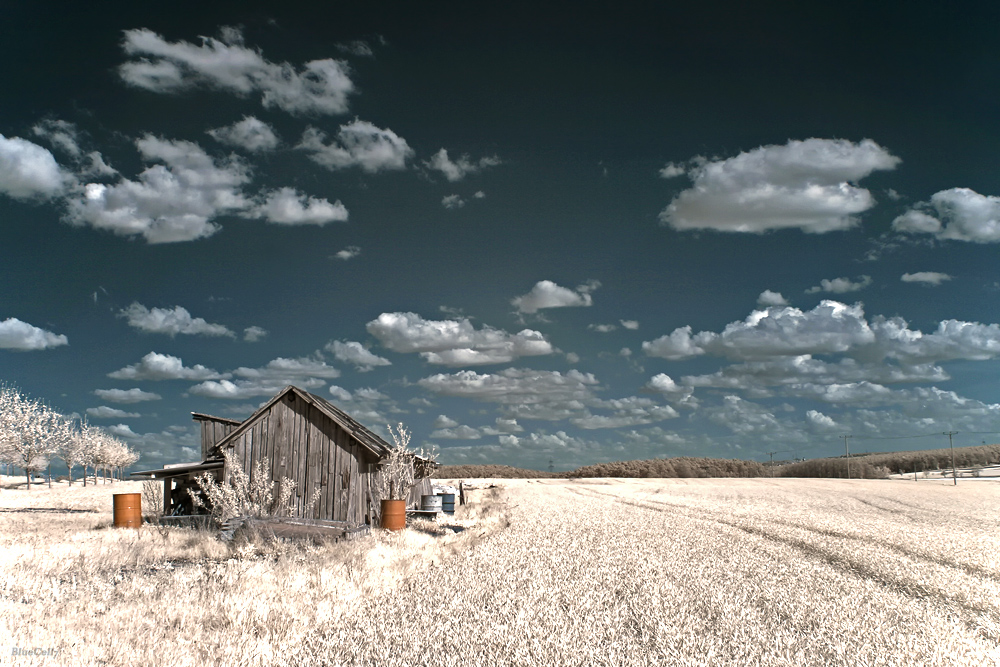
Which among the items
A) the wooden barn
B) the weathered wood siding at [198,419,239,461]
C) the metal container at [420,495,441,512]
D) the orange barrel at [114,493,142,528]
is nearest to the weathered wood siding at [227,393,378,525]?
the wooden barn

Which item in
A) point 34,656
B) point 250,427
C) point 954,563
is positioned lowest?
point 954,563

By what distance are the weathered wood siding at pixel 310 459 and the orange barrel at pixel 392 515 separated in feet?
Result: 3.08

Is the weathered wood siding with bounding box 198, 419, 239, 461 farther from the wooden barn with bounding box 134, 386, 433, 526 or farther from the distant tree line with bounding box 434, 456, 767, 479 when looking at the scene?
the distant tree line with bounding box 434, 456, 767, 479

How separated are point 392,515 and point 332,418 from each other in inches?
136

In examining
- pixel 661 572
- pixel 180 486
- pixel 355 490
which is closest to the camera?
pixel 661 572

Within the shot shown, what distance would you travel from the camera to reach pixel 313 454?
71.5ft

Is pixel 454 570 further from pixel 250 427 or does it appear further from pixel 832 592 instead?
pixel 250 427

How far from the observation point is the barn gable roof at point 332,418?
70.7ft

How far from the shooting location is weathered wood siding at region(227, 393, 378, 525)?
21516 millimetres

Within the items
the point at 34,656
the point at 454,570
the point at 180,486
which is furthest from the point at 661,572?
the point at 180,486

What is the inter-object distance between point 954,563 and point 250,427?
61.3 ft

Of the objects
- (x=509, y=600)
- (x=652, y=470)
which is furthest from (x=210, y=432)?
(x=652, y=470)

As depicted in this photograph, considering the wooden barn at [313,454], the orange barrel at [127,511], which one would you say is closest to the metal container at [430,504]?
the wooden barn at [313,454]

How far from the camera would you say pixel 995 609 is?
10.2 m
